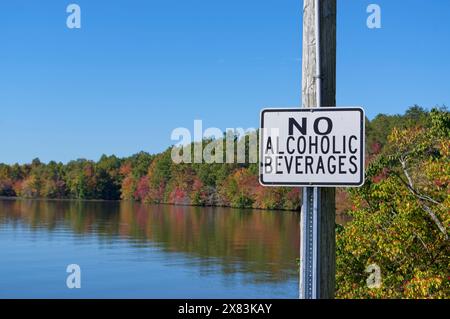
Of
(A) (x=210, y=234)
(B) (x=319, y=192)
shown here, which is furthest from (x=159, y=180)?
(B) (x=319, y=192)

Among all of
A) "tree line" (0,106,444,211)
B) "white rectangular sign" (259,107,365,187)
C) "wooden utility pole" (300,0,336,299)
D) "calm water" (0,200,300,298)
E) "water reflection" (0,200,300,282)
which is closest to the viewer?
"white rectangular sign" (259,107,365,187)

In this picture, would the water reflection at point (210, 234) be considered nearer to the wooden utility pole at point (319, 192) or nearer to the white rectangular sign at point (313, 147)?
the wooden utility pole at point (319, 192)

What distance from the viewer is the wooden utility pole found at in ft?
11.6

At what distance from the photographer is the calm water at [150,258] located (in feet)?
90.3

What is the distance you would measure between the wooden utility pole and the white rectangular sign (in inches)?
4.5

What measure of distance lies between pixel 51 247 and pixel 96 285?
14174 millimetres

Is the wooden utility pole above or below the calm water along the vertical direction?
above

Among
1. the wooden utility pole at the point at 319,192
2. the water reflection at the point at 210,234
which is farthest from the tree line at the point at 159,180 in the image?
the wooden utility pole at the point at 319,192

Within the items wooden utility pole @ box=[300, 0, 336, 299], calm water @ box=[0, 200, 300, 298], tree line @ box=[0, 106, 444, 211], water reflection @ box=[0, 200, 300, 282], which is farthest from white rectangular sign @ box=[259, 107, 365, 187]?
tree line @ box=[0, 106, 444, 211]

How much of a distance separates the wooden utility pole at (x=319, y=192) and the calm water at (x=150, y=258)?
21.8m

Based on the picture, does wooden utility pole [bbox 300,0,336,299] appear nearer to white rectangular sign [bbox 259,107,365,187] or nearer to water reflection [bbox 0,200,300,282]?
white rectangular sign [bbox 259,107,365,187]

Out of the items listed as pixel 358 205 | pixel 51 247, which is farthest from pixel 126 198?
pixel 358 205
